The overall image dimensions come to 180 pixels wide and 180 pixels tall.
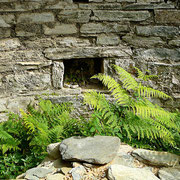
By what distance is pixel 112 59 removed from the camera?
3750 mm

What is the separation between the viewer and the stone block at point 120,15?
3.57 m

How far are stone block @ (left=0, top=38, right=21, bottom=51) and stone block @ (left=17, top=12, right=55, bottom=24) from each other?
1.10 feet

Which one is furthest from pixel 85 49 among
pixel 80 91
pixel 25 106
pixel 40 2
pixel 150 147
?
pixel 150 147

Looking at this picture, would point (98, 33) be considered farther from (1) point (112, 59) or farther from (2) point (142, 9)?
(2) point (142, 9)

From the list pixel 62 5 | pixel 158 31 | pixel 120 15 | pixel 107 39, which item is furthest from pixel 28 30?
pixel 158 31

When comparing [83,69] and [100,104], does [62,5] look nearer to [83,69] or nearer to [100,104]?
[83,69]

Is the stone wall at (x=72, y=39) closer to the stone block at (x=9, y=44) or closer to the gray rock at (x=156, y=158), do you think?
the stone block at (x=9, y=44)

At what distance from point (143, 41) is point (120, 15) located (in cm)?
61

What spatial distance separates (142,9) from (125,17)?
1.08 feet

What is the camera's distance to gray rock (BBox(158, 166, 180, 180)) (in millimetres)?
2125

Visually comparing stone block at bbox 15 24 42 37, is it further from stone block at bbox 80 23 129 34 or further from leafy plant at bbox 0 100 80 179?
leafy plant at bbox 0 100 80 179

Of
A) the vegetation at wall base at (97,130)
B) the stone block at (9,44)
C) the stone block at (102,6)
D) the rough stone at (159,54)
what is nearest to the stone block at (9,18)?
the stone block at (9,44)

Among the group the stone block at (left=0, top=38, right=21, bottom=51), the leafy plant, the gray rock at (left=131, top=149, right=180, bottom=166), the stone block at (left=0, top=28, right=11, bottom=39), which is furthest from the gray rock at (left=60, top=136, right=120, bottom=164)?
the stone block at (left=0, top=28, right=11, bottom=39)

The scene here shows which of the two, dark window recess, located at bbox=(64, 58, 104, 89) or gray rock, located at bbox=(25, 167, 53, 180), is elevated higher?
dark window recess, located at bbox=(64, 58, 104, 89)
